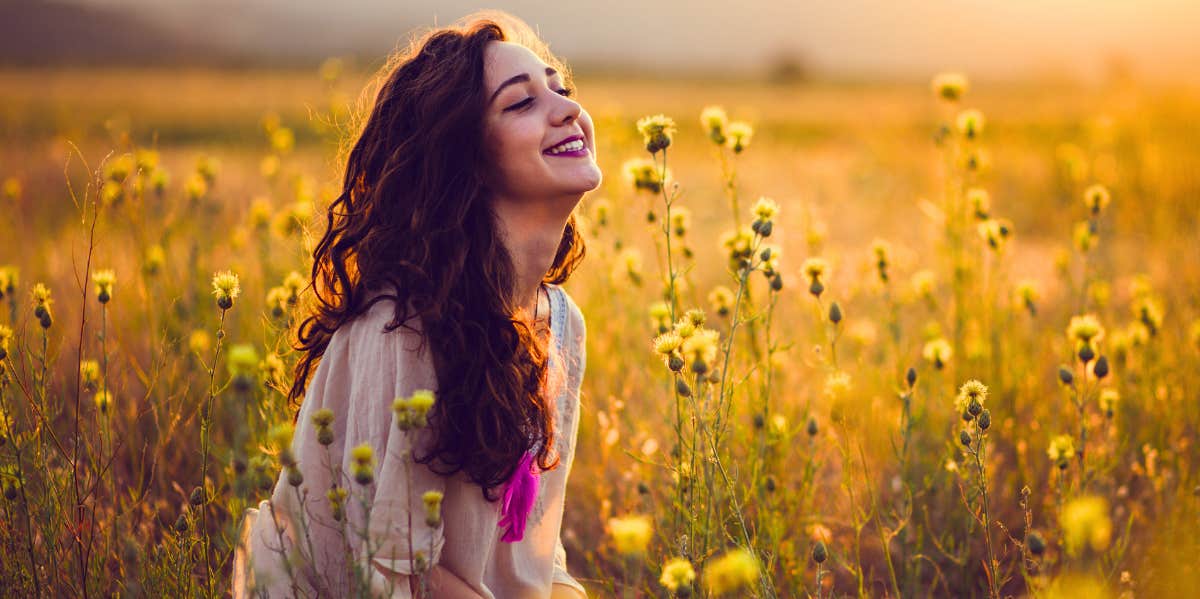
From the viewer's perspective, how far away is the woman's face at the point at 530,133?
6.09ft

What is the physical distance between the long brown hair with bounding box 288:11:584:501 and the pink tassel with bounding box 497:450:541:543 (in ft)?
0.14

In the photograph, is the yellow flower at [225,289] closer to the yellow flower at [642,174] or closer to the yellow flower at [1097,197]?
the yellow flower at [642,174]

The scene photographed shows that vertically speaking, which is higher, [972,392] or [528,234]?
[528,234]

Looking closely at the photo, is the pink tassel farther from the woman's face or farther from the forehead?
the forehead

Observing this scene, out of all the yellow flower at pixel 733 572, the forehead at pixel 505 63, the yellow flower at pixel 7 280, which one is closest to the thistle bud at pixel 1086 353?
the yellow flower at pixel 733 572

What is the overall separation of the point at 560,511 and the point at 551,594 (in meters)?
0.19

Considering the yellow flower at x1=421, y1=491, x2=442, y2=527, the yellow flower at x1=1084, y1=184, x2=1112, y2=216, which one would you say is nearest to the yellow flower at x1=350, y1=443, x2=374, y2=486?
the yellow flower at x1=421, y1=491, x2=442, y2=527

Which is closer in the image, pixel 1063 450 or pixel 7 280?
pixel 1063 450

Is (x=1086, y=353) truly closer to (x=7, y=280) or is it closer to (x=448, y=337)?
(x=448, y=337)

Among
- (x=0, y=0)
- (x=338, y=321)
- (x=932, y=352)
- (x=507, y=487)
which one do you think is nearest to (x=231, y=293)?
(x=338, y=321)

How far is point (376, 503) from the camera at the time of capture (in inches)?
63.5

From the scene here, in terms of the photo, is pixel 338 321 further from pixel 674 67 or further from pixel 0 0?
pixel 0 0

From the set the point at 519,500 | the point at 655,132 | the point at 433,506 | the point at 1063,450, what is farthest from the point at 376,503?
the point at 1063,450

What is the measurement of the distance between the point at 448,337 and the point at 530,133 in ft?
1.54
